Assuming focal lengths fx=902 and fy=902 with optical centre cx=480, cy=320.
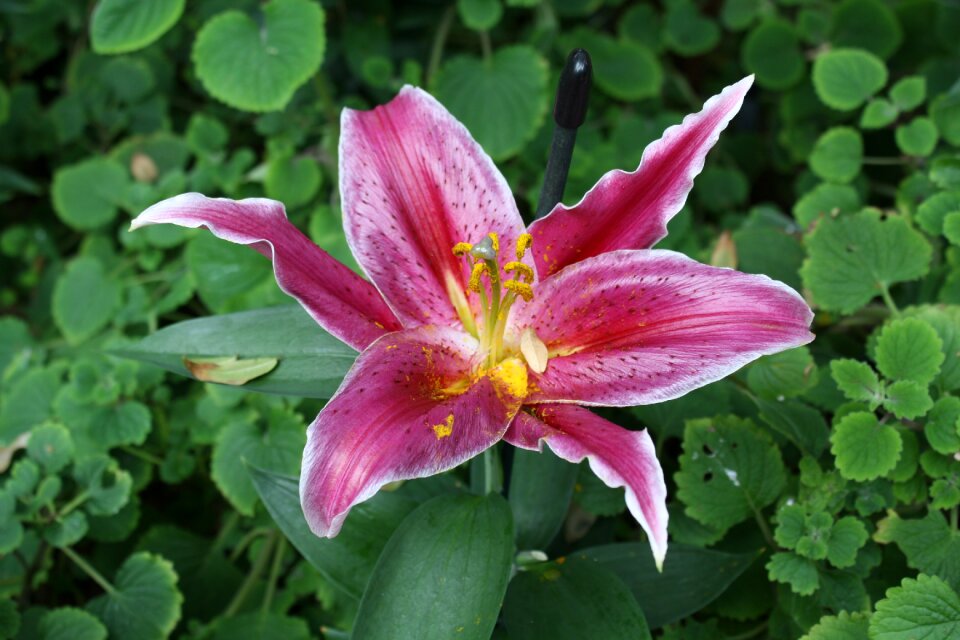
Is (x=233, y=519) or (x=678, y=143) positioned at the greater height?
(x=678, y=143)

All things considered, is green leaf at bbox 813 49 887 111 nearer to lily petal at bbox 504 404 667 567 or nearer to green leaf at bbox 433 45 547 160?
green leaf at bbox 433 45 547 160

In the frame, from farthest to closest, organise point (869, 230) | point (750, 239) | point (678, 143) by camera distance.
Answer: point (750, 239)
point (869, 230)
point (678, 143)

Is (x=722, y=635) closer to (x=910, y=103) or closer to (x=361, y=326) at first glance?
(x=361, y=326)

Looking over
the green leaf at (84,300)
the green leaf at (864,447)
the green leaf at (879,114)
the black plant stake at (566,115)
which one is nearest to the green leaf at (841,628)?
the green leaf at (864,447)

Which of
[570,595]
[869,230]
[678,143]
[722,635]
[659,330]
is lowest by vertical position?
[722,635]

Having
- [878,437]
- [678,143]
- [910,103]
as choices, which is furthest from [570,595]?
[910,103]

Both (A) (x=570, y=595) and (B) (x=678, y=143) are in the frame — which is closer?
(B) (x=678, y=143)

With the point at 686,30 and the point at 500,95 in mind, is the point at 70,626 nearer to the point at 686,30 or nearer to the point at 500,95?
the point at 500,95
